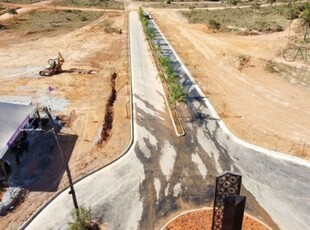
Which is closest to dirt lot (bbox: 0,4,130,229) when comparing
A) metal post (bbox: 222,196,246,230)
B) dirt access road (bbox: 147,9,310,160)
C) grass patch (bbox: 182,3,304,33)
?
dirt access road (bbox: 147,9,310,160)

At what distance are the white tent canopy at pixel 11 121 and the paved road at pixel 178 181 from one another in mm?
4421

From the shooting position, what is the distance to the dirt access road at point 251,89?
2320cm

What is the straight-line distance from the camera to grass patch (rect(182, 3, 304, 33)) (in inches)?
2019

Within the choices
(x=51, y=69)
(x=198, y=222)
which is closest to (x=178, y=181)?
(x=198, y=222)

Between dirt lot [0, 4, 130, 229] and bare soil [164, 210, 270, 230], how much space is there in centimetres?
648

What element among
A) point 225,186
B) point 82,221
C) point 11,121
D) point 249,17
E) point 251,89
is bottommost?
point 82,221

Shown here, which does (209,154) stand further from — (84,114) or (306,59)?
(306,59)

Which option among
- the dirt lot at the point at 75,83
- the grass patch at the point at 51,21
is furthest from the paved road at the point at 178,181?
the grass patch at the point at 51,21

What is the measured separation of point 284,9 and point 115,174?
56.2m

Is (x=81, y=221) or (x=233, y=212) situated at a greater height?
(x=233, y=212)

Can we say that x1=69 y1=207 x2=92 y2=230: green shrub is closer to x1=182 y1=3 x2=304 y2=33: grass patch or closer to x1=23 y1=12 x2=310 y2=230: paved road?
x1=23 y1=12 x2=310 y2=230: paved road

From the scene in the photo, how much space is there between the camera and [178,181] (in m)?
18.8

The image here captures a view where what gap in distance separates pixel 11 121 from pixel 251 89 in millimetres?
19809

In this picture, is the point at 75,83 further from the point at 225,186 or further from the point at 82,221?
the point at 225,186
